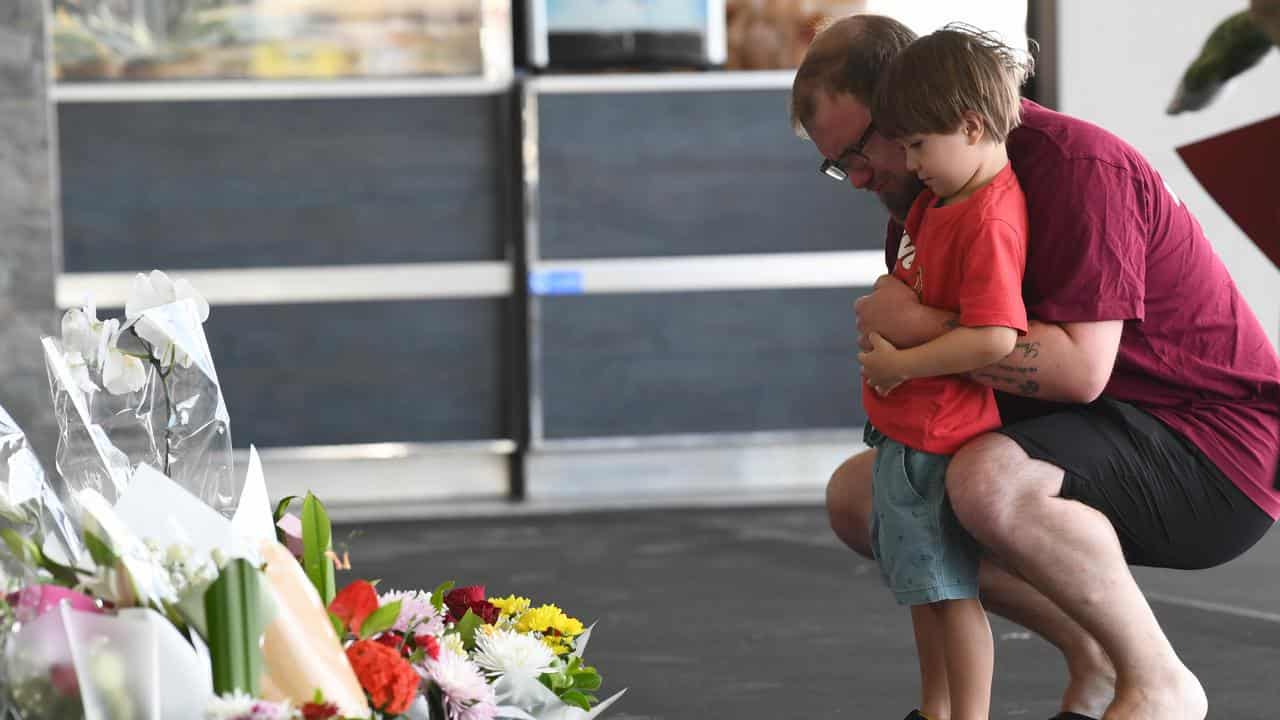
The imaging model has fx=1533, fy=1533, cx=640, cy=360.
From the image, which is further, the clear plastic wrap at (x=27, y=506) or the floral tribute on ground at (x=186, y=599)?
the clear plastic wrap at (x=27, y=506)

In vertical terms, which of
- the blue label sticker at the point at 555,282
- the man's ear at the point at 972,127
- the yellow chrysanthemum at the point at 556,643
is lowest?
the blue label sticker at the point at 555,282

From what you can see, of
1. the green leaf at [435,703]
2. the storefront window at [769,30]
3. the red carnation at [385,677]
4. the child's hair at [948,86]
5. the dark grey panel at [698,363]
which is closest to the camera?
the red carnation at [385,677]

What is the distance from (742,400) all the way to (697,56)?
0.97m

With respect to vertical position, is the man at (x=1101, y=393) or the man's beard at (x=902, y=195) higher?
the man's beard at (x=902, y=195)

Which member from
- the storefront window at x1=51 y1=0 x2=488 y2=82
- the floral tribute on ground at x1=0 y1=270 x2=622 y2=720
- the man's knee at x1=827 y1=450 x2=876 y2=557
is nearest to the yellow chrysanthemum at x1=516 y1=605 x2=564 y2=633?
the floral tribute on ground at x1=0 y1=270 x2=622 y2=720

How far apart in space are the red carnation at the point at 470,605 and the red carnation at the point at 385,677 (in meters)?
0.28

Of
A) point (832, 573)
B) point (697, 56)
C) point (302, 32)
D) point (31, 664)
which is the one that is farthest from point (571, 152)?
point (31, 664)

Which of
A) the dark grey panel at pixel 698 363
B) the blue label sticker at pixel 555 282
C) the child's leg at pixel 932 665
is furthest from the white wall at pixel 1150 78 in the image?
the child's leg at pixel 932 665

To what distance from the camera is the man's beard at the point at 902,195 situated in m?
1.76

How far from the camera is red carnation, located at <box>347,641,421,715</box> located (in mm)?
1001

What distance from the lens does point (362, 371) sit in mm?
4195

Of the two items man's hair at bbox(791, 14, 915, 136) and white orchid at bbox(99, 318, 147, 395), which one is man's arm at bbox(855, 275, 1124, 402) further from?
white orchid at bbox(99, 318, 147, 395)

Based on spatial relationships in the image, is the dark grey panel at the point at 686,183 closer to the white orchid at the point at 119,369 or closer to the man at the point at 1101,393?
the man at the point at 1101,393

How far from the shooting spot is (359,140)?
4145mm
